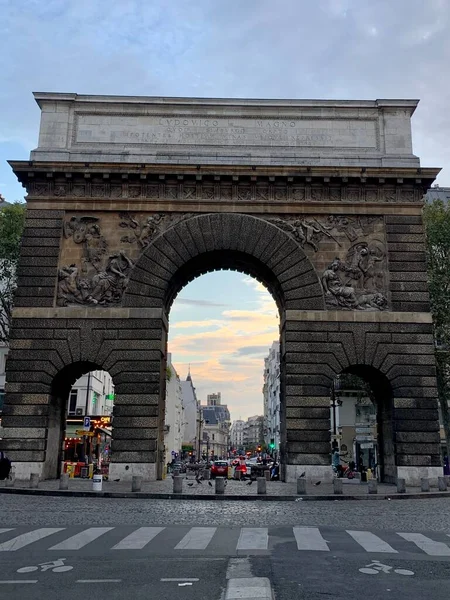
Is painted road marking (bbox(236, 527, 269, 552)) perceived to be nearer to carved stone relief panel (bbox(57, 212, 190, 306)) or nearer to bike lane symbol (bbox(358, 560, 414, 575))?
bike lane symbol (bbox(358, 560, 414, 575))

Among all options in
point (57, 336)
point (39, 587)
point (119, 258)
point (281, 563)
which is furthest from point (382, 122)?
point (39, 587)

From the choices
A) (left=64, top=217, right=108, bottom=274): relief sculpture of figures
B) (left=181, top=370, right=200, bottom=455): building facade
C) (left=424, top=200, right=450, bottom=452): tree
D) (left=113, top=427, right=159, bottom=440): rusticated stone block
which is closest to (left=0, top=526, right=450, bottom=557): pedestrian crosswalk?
(left=113, top=427, right=159, bottom=440): rusticated stone block

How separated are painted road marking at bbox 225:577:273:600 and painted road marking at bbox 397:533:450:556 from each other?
13.7 ft

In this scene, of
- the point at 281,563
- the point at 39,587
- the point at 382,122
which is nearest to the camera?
the point at 39,587

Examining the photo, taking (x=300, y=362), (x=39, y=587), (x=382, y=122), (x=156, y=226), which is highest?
(x=382, y=122)

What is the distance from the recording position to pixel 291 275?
103ft

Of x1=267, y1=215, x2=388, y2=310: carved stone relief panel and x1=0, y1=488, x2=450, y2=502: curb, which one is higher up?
x1=267, y1=215, x2=388, y2=310: carved stone relief panel

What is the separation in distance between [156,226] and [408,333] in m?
14.0

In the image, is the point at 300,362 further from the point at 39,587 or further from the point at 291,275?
the point at 39,587

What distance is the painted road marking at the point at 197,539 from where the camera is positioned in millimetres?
11458

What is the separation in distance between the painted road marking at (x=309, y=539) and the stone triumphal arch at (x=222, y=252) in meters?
15.4

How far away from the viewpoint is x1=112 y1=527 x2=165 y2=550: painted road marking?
448 inches

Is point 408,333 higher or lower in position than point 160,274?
lower

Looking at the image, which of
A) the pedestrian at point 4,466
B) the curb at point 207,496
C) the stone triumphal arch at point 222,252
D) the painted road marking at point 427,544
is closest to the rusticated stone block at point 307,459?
the stone triumphal arch at point 222,252
